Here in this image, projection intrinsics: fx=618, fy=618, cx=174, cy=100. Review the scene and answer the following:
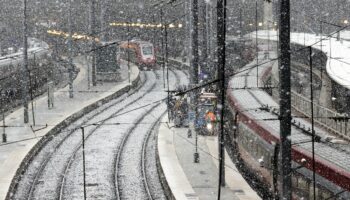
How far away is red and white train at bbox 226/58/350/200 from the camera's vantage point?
14.7 metres

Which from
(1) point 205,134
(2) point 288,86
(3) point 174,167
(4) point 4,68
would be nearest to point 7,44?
(4) point 4,68

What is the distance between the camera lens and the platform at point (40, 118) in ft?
80.1

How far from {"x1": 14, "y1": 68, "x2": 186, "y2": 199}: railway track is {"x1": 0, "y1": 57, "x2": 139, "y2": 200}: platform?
2.20 ft

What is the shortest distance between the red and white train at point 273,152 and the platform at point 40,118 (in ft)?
24.8

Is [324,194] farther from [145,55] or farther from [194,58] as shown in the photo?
[145,55]

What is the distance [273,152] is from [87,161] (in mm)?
10550

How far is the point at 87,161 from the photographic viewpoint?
1049 inches

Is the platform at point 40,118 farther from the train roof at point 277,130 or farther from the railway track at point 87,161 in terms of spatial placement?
the train roof at point 277,130

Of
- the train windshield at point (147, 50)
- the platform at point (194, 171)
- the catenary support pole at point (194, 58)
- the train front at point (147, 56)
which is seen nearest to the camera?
the platform at point (194, 171)

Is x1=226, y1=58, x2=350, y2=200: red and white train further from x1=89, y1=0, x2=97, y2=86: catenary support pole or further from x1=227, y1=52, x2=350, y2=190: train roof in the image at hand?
x1=89, y1=0, x2=97, y2=86: catenary support pole

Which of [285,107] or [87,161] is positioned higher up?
[285,107]

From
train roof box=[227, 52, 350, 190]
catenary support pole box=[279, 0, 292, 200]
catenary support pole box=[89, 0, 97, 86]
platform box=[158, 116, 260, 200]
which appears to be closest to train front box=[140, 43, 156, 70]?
catenary support pole box=[89, 0, 97, 86]

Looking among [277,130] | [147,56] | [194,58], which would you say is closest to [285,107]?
[277,130]

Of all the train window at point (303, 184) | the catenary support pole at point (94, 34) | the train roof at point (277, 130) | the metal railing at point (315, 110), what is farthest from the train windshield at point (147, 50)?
the train window at point (303, 184)
